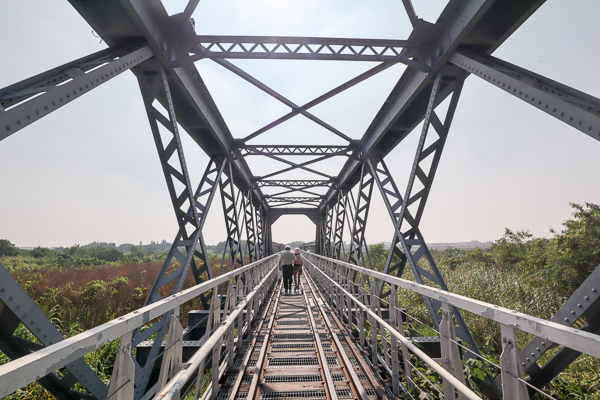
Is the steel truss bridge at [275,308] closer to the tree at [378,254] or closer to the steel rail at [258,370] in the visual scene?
the steel rail at [258,370]

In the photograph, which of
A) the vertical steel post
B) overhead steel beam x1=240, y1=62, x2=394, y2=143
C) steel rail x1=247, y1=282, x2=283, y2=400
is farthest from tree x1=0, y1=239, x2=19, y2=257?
the vertical steel post

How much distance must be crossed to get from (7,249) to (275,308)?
3194 centimetres

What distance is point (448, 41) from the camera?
13.2ft

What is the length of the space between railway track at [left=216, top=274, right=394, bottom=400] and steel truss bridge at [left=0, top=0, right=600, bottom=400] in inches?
0.9

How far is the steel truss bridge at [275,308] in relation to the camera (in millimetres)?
1835

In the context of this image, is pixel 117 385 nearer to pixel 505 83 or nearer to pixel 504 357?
pixel 504 357

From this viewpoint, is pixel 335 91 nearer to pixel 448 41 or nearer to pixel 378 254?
pixel 448 41

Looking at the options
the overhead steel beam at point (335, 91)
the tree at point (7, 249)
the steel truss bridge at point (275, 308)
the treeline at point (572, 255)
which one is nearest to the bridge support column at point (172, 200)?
the steel truss bridge at point (275, 308)

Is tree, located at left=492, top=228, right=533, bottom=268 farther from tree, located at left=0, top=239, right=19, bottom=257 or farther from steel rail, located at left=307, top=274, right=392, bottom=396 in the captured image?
tree, located at left=0, top=239, right=19, bottom=257

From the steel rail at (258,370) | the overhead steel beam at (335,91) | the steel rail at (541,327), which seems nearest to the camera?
the steel rail at (541,327)

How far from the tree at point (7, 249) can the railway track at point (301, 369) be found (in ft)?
105

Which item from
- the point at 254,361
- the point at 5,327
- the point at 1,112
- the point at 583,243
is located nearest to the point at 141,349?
the point at 254,361

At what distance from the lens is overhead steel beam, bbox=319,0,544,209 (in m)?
3.43

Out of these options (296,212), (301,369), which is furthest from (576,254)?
(296,212)
